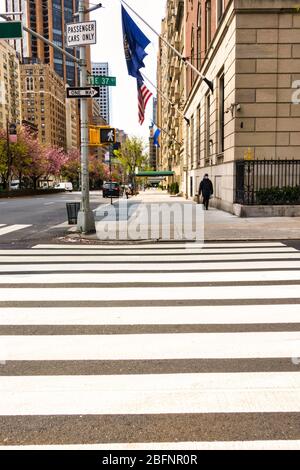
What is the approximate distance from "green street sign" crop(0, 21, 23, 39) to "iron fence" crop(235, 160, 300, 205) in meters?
10.4

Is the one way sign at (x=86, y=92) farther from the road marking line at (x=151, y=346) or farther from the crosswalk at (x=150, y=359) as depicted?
the road marking line at (x=151, y=346)

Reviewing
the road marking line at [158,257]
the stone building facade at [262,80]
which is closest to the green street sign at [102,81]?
the road marking line at [158,257]

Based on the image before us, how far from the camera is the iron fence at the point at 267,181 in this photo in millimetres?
18406

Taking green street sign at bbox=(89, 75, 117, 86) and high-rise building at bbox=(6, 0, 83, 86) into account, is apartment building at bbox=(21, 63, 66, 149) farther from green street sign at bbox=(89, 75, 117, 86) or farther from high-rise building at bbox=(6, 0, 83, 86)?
green street sign at bbox=(89, 75, 117, 86)

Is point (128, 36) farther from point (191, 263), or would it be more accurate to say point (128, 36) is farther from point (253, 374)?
point (253, 374)

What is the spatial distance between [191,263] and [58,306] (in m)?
3.74

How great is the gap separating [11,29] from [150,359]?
11312 mm

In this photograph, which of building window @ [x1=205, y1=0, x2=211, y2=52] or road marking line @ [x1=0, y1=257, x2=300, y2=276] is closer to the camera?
road marking line @ [x1=0, y1=257, x2=300, y2=276]

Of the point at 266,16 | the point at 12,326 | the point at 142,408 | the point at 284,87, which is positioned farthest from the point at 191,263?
the point at 266,16

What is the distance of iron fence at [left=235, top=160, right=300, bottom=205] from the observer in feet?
60.4

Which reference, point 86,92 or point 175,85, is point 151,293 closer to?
point 86,92

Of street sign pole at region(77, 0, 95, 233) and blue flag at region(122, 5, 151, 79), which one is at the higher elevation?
blue flag at region(122, 5, 151, 79)

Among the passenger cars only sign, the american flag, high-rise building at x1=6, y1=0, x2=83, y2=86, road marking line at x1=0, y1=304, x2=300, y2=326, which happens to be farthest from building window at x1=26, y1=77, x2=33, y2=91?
road marking line at x1=0, y1=304, x2=300, y2=326

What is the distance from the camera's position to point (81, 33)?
42.0ft
